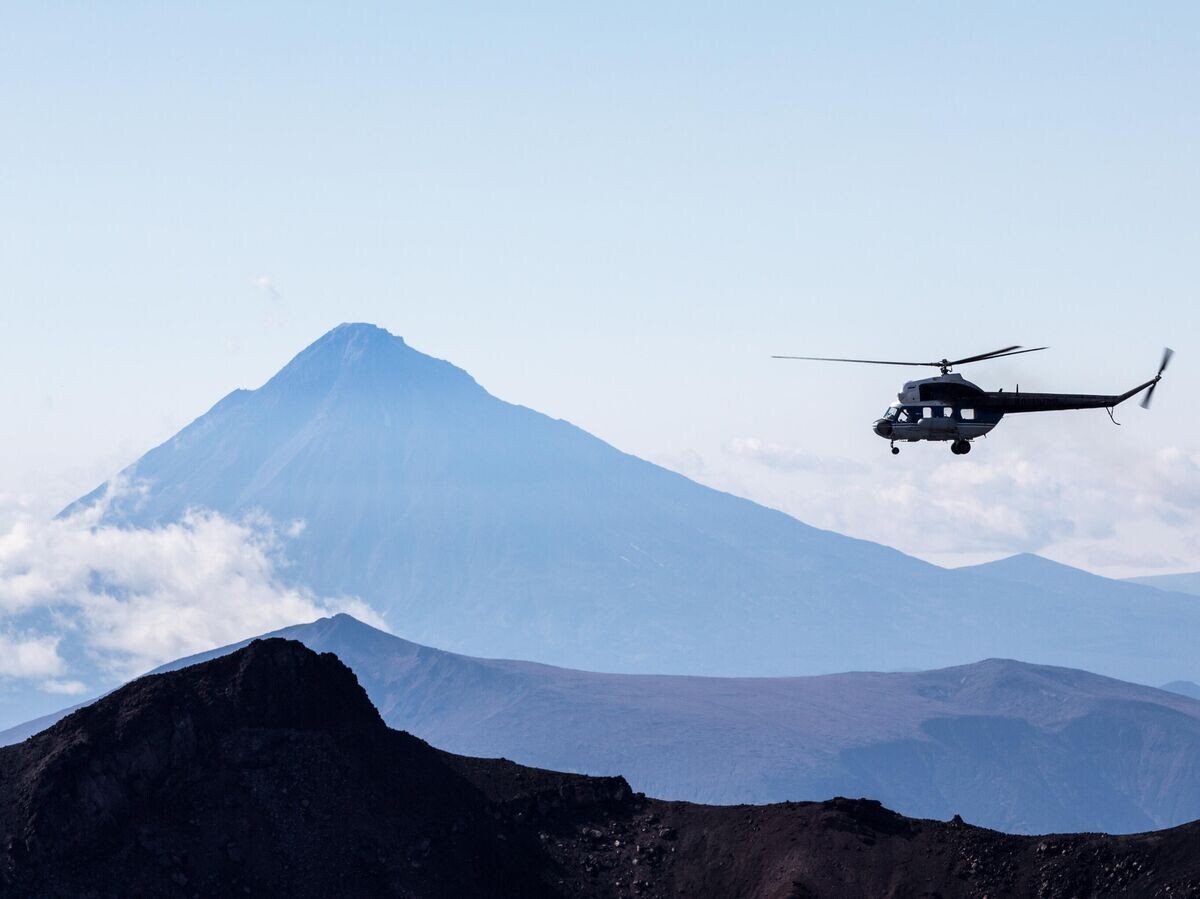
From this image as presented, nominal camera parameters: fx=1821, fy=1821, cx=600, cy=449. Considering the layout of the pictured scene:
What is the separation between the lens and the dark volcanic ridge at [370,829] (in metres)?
88.7

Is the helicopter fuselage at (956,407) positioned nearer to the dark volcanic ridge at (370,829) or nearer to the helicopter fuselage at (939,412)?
the helicopter fuselage at (939,412)

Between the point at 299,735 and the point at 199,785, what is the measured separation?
6.29 m

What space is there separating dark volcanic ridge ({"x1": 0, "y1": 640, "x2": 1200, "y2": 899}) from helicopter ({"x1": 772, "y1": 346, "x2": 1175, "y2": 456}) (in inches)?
799

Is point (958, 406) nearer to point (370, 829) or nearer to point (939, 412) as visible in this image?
point (939, 412)

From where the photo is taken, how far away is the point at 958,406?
93188 mm

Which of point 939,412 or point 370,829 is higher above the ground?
point 939,412

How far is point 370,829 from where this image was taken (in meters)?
93.2

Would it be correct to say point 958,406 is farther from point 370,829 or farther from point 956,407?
point 370,829

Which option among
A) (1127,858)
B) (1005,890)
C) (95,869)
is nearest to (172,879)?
(95,869)

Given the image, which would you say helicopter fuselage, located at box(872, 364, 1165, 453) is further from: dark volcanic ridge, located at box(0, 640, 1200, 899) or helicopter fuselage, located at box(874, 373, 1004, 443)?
dark volcanic ridge, located at box(0, 640, 1200, 899)

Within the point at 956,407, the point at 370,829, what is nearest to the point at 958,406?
the point at 956,407

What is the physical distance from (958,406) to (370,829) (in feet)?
122

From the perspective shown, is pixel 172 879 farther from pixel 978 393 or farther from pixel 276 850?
pixel 978 393

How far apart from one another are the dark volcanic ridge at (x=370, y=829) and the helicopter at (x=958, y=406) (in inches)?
799
